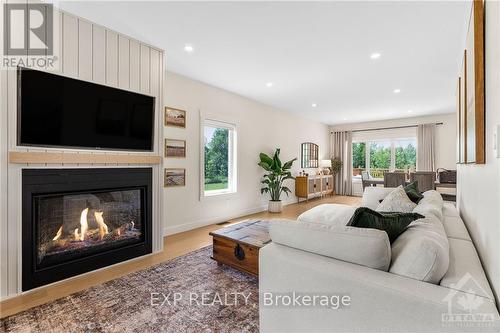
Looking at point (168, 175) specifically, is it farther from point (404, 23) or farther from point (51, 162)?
point (404, 23)

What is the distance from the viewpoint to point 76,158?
2.35 m

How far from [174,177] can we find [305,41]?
108 inches

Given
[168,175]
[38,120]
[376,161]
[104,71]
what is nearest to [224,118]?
[168,175]

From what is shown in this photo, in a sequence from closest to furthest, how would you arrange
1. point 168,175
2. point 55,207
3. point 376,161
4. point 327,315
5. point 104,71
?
1. point 327,315
2. point 55,207
3. point 104,71
4. point 168,175
5. point 376,161

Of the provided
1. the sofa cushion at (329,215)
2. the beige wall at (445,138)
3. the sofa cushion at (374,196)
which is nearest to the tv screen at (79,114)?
the sofa cushion at (329,215)

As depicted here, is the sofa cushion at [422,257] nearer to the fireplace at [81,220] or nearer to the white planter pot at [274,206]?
the fireplace at [81,220]

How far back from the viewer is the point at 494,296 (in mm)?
907

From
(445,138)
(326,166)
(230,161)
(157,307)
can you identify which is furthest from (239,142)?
(445,138)

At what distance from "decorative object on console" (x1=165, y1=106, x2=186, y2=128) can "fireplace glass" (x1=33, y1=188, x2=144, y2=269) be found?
1344 millimetres

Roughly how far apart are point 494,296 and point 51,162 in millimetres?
3092

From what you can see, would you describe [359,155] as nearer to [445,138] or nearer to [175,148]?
[445,138]

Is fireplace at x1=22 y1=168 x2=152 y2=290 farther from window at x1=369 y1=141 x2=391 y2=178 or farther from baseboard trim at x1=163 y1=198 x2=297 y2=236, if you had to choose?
window at x1=369 y1=141 x2=391 y2=178

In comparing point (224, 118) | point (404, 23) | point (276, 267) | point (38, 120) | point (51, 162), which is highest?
point (404, 23)

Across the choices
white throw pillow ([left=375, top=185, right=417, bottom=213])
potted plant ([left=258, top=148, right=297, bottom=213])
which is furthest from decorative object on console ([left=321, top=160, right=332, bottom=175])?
white throw pillow ([left=375, top=185, right=417, bottom=213])
